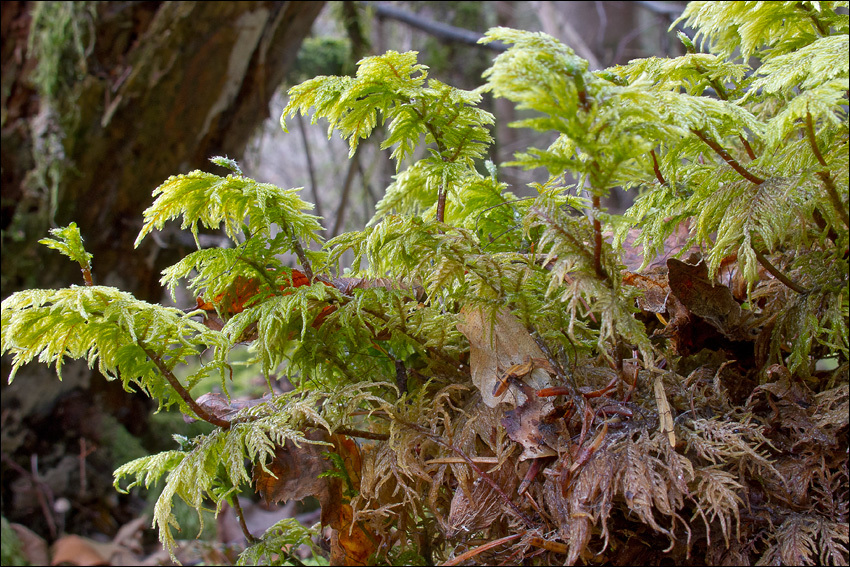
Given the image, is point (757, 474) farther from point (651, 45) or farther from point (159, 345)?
point (651, 45)

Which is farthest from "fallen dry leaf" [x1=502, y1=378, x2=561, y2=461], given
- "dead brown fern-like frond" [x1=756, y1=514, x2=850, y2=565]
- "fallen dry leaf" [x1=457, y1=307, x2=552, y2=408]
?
"dead brown fern-like frond" [x1=756, y1=514, x2=850, y2=565]

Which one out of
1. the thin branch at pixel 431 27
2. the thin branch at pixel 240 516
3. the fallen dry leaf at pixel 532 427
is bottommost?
the thin branch at pixel 240 516

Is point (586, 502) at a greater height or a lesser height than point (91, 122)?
lesser

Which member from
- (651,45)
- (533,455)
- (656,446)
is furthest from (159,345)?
(651,45)

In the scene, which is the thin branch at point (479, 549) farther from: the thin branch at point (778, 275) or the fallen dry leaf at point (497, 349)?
the thin branch at point (778, 275)

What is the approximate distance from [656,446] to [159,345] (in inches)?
24.2

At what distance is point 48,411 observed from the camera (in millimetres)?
2076

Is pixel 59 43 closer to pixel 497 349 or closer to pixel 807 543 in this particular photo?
pixel 497 349

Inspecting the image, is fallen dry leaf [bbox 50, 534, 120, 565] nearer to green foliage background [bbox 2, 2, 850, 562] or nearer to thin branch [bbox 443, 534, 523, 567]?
green foliage background [bbox 2, 2, 850, 562]

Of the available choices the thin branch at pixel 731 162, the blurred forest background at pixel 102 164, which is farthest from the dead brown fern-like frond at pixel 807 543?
the blurred forest background at pixel 102 164

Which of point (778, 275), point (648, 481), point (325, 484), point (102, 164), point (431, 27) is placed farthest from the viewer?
point (431, 27)

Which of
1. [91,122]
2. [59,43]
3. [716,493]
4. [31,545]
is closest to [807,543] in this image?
[716,493]

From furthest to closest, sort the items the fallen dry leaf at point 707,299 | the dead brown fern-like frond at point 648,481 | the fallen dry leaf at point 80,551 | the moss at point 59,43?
the moss at point 59,43 < the fallen dry leaf at point 80,551 < the fallen dry leaf at point 707,299 < the dead brown fern-like frond at point 648,481

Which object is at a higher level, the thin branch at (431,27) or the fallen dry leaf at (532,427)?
the thin branch at (431,27)
